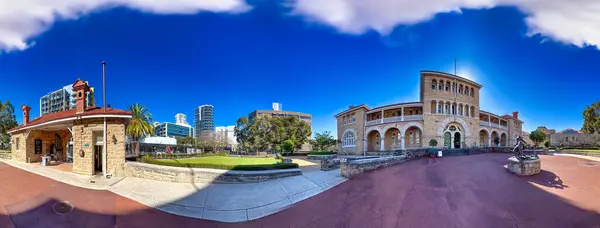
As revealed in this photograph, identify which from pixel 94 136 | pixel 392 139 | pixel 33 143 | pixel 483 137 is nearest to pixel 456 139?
pixel 392 139

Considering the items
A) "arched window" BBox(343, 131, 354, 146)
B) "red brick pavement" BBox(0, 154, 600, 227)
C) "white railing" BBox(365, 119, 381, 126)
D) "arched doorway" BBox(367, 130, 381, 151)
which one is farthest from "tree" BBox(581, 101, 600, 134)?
"arched window" BBox(343, 131, 354, 146)

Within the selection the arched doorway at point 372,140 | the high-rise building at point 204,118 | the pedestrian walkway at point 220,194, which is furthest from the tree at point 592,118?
the high-rise building at point 204,118

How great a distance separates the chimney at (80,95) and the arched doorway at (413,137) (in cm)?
2647

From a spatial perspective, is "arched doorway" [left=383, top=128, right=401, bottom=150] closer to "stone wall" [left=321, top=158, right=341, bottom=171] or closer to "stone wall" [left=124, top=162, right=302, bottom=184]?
"stone wall" [left=321, top=158, right=341, bottom=171]

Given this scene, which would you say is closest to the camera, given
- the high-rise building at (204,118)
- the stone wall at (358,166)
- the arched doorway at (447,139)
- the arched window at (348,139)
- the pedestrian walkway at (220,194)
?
the pedestrian walkway at (220,194)

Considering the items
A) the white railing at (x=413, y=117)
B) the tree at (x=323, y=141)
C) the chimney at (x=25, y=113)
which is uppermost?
the chimney at (x=25, y=113)

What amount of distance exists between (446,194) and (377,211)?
114 inches

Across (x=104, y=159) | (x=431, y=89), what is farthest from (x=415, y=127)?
(x=104, y=159)

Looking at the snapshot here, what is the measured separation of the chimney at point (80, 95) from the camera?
41.1 ft

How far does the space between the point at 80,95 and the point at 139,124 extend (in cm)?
1423

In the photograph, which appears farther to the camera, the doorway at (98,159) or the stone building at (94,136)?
the doorway at (98,159)

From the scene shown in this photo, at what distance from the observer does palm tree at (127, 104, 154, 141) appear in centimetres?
2547

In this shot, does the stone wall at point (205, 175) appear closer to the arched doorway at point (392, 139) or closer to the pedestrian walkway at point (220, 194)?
the pedestrian walkway at point (220, 194)

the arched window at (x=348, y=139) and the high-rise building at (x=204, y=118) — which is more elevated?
the high-rise building at (x=204, y=118)
